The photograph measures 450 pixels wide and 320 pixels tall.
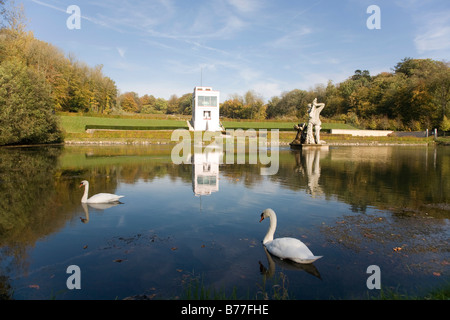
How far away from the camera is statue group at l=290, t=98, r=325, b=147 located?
36344mm

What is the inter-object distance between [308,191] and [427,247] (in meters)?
6.03

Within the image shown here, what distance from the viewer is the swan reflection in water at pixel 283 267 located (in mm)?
5527

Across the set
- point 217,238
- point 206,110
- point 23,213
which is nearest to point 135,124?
point 206,110

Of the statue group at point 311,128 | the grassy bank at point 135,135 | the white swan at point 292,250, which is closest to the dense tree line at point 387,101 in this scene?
the grassy bank at point 135,135

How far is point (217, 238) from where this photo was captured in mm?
7238

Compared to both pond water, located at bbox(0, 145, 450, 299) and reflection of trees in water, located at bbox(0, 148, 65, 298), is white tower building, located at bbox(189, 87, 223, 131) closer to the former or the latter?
reflection of trees in water, located at bbox(0, 148, 65, 298)

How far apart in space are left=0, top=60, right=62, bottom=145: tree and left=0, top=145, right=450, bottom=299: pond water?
72.1ft

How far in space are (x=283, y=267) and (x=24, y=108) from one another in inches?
1426

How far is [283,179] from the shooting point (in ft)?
50.9

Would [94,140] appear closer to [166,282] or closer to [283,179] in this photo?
[283,179]

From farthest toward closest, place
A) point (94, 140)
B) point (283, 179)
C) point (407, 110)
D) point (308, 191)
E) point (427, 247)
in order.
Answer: point (407, 110) → point (94, 140) → point (283, 179) → point (308, 191) → point (427, 247)

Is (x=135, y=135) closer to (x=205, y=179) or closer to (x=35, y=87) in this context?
(x=35, y=87)

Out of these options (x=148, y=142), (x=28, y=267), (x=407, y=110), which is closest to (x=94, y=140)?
(x=148, y=142)
